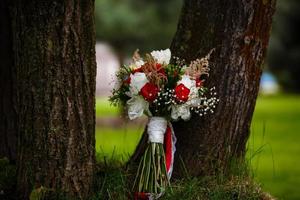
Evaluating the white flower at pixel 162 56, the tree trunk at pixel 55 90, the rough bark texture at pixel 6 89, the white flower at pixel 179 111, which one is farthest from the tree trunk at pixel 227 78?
the rough bark texture at pixel 6 89

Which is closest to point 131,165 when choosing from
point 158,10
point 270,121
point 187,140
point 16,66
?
point 187,140

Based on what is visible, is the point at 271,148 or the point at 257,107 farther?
the point at 257,107

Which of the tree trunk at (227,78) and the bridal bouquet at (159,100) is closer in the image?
the bridal bouquet at (159,100)

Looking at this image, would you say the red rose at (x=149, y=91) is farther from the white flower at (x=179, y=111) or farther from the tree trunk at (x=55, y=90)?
the tree trunk at (x=55, y=90)

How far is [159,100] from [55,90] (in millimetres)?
710

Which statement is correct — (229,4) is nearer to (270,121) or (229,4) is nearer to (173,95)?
(173,95)

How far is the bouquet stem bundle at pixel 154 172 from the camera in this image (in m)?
4.57

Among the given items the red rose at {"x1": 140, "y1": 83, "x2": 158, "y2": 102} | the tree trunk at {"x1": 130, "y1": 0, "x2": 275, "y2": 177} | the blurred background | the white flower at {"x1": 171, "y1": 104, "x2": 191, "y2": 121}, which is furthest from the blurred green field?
the red rose at {"x1": 140, "y1": 83, "x2": 158, "y2": 102}

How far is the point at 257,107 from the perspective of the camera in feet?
69.0

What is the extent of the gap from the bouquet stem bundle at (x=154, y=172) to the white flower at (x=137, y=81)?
0.40 metres

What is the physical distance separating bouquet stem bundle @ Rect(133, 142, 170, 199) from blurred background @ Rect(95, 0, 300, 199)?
0.51 metres

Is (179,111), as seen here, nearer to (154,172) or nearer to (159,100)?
(159,100)

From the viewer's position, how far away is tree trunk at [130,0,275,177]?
471 cm

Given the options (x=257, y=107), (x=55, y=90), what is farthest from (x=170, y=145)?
(x=257, y=107)
